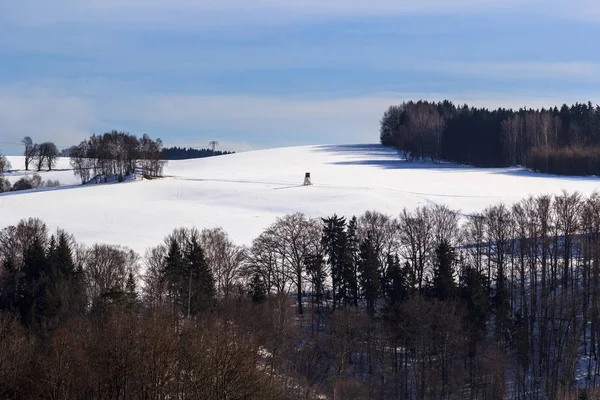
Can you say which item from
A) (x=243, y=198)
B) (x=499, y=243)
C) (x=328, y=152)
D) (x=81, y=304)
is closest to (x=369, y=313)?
(x=499, y=243)

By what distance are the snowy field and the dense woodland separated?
32.7ft

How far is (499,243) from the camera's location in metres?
53.6

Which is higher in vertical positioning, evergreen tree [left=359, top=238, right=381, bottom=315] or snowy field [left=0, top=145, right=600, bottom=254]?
snowy field [left=0, top=145, right=600, bottom=254]

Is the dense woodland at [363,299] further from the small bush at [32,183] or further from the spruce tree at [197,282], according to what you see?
the small bush at [32,183]

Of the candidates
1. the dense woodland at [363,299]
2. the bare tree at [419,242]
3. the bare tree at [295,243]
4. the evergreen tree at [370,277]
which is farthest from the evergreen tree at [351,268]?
the bare tree at [419,242]

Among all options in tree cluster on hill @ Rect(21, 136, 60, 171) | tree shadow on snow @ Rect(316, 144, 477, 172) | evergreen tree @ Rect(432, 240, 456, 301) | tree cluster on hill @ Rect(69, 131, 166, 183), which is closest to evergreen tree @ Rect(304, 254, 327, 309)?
evergreen tree @ Rect(432, 240, 456, 301)

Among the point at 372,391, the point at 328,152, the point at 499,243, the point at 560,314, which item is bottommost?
the point at 372,391

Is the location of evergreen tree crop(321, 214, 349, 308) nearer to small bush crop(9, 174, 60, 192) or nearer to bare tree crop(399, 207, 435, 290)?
bare tree crop(399, 207, 435, 290)

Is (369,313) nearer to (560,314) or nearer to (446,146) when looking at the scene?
(560,314)

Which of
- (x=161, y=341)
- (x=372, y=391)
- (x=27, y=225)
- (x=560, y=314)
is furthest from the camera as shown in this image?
(x=27, y=225)

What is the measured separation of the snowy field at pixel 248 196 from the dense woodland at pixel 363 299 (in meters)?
9.97

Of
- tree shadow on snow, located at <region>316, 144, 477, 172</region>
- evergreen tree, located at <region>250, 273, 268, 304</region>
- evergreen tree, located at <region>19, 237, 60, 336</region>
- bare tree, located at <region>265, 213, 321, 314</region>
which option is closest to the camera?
evergreen tree, located at <region>19, 237, 60, 336</region>

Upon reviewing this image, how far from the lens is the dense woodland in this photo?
42.3 metres

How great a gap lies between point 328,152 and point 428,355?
375 feet
